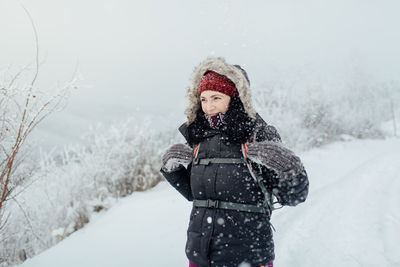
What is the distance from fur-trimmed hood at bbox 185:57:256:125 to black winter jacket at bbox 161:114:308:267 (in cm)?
16

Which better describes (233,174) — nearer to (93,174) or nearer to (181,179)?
(181,179)

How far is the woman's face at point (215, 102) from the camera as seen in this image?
1889mm

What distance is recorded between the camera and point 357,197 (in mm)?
5645

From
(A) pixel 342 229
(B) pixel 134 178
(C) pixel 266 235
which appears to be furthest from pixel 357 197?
(B) pixel 134 178

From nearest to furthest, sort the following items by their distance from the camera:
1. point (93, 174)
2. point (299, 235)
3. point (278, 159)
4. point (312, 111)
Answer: point (278, 159) → point (299, 235) → point (93, 174) → point (312, 111)

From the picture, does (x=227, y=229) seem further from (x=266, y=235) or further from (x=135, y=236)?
(x=135, y=236)

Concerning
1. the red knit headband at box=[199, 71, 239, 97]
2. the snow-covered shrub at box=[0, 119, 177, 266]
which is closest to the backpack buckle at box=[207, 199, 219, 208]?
the red knit headband at box=[199, 71, 239, 97]

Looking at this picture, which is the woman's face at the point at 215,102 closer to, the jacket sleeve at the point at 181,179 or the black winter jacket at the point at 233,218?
the black winter jacket at the point at 233,218

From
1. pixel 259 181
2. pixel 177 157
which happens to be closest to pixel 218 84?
pixel 177 157

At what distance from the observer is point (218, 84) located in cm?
189

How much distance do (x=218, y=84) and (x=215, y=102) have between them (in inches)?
4.7

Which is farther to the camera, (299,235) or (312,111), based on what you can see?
(312,111)

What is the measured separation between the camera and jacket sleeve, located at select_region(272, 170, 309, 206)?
158cm

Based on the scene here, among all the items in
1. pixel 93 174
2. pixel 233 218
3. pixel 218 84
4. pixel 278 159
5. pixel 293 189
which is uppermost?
pixel 218 84
